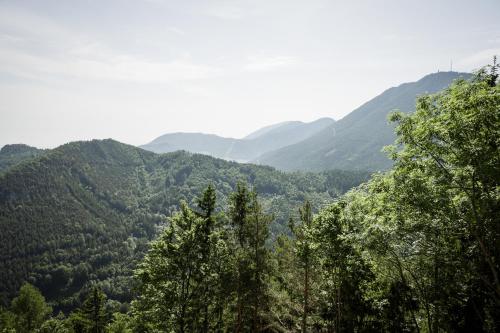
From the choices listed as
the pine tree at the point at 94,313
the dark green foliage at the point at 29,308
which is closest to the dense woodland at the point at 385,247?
the pine tree at the point at 94,313

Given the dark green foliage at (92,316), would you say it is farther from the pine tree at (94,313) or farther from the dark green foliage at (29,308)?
the dark green foliage at (29,308)

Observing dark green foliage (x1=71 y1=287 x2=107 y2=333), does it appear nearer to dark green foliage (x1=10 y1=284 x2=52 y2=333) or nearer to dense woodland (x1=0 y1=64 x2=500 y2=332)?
dense woodland (x1=0 y1=64 x2=500 y2=332)

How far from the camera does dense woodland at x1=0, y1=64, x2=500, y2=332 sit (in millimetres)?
15758

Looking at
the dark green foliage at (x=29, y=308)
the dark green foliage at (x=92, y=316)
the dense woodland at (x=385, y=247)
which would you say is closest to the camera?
the dense woodland at (x=385, y=247)

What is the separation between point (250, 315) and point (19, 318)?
275 ft

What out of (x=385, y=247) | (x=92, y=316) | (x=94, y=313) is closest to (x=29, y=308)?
(x=92, y=316)

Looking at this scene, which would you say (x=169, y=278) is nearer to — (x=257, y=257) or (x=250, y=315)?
(x=257, y=257)

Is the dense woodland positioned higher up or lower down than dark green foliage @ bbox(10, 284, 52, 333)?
higher up

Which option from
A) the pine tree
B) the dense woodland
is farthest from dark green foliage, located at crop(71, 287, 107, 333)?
the dense woodland

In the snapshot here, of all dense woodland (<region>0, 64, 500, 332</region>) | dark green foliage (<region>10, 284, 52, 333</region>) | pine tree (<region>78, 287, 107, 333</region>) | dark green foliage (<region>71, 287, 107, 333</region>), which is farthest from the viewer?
dark green foliage (<region>10, 284, 52, 333</region>)

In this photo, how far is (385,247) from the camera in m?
19.0

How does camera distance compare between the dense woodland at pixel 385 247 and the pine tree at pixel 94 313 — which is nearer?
the dense woodland at pixel 385 247

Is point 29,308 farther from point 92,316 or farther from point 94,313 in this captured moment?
point 94,313

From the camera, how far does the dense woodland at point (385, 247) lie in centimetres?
1576
